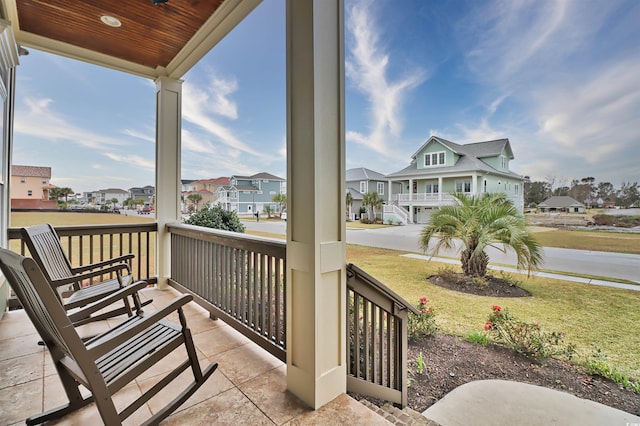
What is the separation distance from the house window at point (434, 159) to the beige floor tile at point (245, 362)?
6.67 feet

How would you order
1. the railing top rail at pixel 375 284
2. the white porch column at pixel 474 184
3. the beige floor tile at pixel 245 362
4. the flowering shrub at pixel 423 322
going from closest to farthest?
the railing top rail at pixel 375 284, the beige floor tile at pixel 245 362, the white porch column at pixel 474 184, the flowering shrub at pixel 423 322

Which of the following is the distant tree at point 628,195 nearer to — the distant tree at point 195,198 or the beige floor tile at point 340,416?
the beige floor tile at point 340,416

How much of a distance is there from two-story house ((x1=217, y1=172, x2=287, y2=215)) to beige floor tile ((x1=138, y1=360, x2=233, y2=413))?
4.29 feet

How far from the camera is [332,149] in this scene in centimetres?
183

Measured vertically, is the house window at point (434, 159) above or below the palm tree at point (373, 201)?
above

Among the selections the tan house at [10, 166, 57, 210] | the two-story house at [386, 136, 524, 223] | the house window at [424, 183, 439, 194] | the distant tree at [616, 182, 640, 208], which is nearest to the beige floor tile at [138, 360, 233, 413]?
the two-story house at [386, 136, 524, 223]

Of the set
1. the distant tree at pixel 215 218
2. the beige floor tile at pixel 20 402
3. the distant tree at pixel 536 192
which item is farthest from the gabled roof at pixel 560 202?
the beige floor tile at pixel 20 402

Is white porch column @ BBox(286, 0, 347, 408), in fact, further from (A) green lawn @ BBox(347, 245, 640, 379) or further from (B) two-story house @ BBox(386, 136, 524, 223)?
(B) two-story house @ BBox(386, 136, 524, 223)

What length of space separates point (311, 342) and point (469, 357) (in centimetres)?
179

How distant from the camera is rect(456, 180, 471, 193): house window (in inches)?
96.0

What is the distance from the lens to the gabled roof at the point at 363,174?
7.57ft

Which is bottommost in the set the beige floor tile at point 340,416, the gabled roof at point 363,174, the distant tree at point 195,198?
the beige floor tile at point 340,416

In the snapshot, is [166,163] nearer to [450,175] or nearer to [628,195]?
[450,175]

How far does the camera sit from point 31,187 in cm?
345
